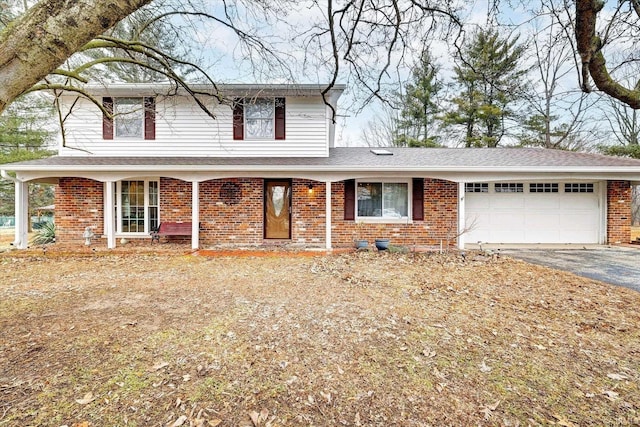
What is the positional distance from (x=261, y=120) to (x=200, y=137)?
200 centimetres

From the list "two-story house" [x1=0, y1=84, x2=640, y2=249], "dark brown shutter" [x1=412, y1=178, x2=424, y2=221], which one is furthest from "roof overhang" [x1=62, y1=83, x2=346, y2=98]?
"dark brown shutter" [x1=412, y1=178, x2=424, y2=221]

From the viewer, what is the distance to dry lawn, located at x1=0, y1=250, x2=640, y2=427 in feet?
7.26

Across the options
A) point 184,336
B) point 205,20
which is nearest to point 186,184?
point 205,20

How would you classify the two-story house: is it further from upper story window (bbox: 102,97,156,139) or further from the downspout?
the downspout

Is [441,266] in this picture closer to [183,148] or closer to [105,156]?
[183,148]

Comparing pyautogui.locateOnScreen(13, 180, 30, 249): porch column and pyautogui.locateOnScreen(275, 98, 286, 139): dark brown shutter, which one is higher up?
pyautogui.locateOnScreen(275, 98, 286, 139): dark brown shutter

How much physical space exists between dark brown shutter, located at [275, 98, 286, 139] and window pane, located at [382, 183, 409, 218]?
3665 millimetres

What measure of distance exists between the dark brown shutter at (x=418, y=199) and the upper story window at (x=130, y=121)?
27.4 feet

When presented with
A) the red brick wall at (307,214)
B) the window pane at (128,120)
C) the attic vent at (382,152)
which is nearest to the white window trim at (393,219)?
the red brick wall at (307,214)

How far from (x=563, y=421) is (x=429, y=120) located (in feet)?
65.1

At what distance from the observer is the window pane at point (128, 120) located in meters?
9.53

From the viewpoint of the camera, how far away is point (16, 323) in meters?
3.63

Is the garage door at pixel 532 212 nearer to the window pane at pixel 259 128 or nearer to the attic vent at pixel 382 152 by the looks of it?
the attic vent at pixel 382 152

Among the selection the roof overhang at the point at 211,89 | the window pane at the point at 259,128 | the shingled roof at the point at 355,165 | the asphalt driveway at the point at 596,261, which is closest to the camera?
the asphalt driveway at the point at 596,261
